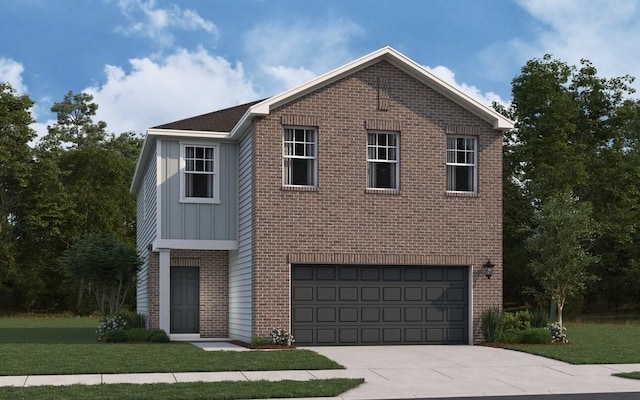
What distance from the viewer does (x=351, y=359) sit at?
1850 centimetres

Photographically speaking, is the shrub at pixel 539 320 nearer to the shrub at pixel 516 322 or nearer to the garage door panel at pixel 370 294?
the shrub at pixel 516 322

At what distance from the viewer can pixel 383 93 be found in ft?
76.2

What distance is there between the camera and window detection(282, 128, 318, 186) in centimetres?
2267

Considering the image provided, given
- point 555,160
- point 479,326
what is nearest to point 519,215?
point 555,160

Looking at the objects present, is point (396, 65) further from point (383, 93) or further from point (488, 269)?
point (488, 269)

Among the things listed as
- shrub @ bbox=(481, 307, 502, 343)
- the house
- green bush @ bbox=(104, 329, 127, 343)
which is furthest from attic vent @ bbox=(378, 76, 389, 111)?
green bush @ bbox=(104, 329, 127, 343)

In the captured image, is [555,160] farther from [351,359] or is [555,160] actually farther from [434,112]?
[351,359]

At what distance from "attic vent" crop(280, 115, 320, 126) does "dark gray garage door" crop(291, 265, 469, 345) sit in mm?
3816

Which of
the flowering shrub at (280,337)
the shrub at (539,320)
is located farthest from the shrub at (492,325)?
the flowering shrub at (280,337)

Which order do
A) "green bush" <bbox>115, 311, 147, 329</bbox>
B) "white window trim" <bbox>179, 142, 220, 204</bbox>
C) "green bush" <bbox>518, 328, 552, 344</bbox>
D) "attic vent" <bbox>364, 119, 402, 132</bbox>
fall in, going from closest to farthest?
"green bush" <bbox>518, 328, 552, 344</bbox> < "attic vent" <bbox>364, 119, 402, 132</bbox> < "white window trim" <bbox>179, 142, 220, 204</bbox> < "green bush" <bbox>115, 311, 147, 329</bbox>

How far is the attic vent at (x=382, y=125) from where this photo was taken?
906 inches

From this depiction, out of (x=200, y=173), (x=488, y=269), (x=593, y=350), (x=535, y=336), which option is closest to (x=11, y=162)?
(x=200, y=173)

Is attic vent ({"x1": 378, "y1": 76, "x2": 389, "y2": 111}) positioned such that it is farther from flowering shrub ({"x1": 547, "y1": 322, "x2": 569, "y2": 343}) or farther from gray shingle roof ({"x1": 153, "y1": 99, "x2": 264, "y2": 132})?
flowering shrub ({"x1": 547, "y1": 322, "x2": 569, "y2": 343})

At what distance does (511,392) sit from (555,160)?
104ft
